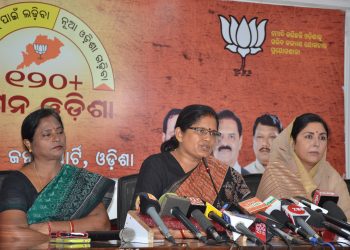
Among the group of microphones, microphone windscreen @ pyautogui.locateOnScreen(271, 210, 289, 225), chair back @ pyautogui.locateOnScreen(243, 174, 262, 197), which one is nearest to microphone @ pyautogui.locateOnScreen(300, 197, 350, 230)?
the group of microphones

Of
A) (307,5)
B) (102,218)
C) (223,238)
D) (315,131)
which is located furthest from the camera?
(307,5)

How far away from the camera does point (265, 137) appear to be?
4617 millimetres

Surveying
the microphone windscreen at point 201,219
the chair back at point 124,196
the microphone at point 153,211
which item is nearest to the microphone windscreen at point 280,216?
the microphone windscreen at point 201,219

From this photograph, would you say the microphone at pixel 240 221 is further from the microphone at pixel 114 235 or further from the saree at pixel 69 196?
the saree at pixel 69 196

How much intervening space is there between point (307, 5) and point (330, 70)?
0.53 meters

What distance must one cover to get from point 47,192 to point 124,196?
540mm

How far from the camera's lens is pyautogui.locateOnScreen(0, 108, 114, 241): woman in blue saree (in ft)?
10.2

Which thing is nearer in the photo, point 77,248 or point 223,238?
point 77,248

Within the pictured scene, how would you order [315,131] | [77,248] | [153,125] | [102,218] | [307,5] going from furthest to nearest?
[307,5] → [153,125] → [315,131] → [102,218] → [77,248]

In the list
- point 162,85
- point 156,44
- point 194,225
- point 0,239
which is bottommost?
point 0,239

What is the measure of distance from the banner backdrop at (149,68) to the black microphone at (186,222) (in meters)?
1.95

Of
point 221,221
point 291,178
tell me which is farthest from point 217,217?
point 291,178

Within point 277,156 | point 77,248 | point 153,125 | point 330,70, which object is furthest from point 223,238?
point 330,70

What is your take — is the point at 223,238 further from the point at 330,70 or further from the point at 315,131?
the point at 330,70
